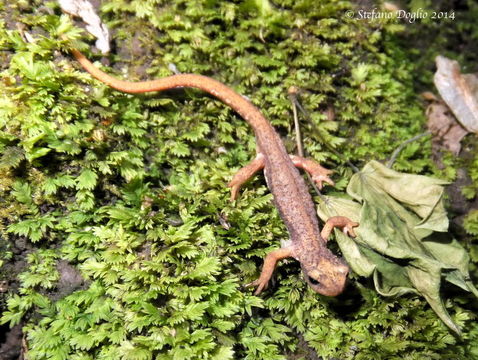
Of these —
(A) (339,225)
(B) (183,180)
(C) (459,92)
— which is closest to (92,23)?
(B) (183,180)

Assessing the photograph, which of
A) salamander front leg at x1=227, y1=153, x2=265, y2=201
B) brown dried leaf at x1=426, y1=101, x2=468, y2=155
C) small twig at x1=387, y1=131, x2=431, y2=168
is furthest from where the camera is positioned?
brown dried leaf at x1=426, y1=101, x2=468, y2=155

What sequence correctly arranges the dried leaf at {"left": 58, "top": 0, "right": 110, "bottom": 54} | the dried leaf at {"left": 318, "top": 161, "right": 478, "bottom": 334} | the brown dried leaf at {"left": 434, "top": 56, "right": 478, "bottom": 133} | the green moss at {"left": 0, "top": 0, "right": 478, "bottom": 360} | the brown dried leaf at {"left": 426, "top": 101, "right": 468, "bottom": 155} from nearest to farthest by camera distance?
1. the green moss at {"left": 0, "top": 0, "right": 478, "bottom": 360}
2. the dried leaf at {"left": 318, "top": 161, "right": 478, "bottom": 334}
3. the dried leaf at {"left": 58, "top": 0, "right": 110, "bottom": 54}
4. the brown dried leaf at {"left": 434, "top": 56, "right": 478, "bottom": 133}
5. the brown dried leaf at {"left": 426, "top": 101, "right": 468, "bottom": 155}

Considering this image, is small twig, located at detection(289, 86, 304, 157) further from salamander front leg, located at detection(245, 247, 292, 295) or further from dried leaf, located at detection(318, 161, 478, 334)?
salamander front leg, located at detection(245, 247, 292, 295)

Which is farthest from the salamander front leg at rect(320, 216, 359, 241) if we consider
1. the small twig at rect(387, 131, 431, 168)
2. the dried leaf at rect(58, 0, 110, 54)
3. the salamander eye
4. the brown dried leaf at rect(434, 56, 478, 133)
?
the dried leaf at rect(58, 0, 110, 54)

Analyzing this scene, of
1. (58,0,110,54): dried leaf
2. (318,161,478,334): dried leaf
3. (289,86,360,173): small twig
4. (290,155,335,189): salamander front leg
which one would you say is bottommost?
(318,161,478,334): dried leaf

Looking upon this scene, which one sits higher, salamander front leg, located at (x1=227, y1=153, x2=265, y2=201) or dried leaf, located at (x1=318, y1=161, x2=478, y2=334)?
salamander front leg, located at (x1=227, y1=153, x2=265, y2=201)

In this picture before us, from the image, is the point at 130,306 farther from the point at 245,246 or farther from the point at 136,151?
the point at 136,151

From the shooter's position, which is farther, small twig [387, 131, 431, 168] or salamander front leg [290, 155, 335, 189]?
small twig [387, 131, 431, 168]
